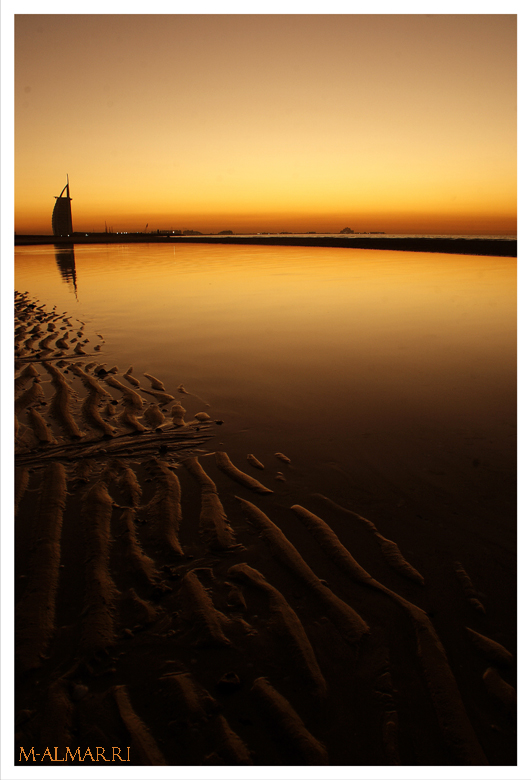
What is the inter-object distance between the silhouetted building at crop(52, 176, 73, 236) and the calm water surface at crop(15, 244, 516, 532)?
147 m

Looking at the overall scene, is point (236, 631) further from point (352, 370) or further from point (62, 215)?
point (62, 215)

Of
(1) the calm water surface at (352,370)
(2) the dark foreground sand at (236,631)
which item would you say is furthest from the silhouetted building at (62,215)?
(2) the dark foreground sand at (236,631)

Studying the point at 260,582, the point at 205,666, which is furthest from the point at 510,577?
the point at 205,666

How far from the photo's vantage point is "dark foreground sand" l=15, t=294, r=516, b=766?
2.21 m

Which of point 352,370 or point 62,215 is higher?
point 62,215

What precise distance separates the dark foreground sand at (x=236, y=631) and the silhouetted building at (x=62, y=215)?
532ft

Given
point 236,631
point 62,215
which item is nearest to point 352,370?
point 236,631

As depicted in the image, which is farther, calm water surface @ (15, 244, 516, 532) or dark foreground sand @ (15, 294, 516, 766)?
calm water surface @ (15, 244, 516, 532)

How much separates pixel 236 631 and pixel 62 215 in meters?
165

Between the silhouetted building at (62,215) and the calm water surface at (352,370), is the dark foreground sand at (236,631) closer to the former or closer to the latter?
the calm water surface at (352,370)

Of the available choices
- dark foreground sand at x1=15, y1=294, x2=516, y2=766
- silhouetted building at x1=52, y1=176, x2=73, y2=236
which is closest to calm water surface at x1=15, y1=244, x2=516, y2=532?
dark foreground sand at x1=15, y1=294, x2=516, y2=766

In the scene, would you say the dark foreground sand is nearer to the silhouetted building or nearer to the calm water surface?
the calm water surface

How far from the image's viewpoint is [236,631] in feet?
8.96

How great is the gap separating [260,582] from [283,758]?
1058 mm
